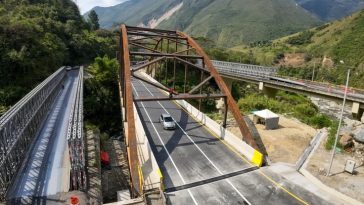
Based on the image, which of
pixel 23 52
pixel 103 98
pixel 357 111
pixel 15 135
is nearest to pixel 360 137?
pixel 357 111

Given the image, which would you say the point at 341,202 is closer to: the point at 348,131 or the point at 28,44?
the point at 348,131

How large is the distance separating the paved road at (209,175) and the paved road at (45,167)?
25.6 ft

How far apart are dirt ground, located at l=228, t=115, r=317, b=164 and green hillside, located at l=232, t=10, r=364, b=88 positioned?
82.2 m

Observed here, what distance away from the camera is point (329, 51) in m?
143

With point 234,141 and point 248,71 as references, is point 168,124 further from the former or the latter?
point 248,71

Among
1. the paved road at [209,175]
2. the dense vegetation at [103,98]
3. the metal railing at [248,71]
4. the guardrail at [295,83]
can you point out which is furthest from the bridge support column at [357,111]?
the dense vegetation at [103,98]

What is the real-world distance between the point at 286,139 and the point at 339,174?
10.4 metres

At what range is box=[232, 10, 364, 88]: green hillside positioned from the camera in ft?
388

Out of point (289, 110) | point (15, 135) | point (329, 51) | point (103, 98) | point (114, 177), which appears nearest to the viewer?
point (15, 135)

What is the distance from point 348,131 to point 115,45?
91.4 m

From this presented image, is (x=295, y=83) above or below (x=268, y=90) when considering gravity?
above

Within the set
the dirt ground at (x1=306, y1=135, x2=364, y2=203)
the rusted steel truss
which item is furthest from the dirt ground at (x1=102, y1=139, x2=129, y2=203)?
the dirt ground at (x1=306, y1=135, x2=364, y2=203)

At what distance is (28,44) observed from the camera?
1790 inches

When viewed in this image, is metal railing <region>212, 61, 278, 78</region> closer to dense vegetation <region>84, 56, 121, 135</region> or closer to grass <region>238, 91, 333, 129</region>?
grass <region>238, 91, 333, 129</region>
